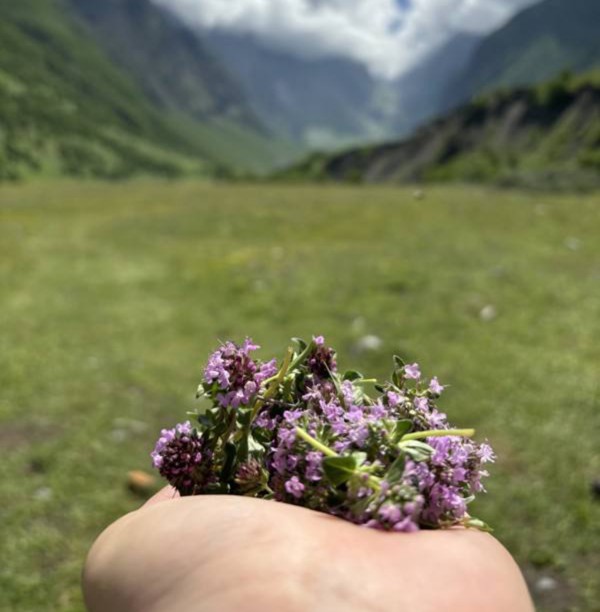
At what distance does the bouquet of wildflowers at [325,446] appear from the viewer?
8.00 feet

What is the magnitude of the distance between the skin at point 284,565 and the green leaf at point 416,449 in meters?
0.29

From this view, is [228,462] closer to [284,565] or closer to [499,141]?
[284,565]

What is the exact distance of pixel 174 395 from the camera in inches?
517

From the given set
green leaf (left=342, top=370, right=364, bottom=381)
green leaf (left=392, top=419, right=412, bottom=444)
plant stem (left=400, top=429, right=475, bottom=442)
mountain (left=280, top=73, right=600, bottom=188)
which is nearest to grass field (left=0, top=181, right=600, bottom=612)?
green leaf (left=342, top=370, right=364, bottom=381)

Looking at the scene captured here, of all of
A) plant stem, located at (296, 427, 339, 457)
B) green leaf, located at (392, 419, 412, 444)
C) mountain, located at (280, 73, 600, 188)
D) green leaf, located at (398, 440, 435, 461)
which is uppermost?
mountain, located at (280, 73, 600, 188)

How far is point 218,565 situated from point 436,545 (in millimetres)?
773

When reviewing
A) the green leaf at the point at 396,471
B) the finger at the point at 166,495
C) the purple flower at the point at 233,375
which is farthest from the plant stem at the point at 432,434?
the finger at the point at 166,495

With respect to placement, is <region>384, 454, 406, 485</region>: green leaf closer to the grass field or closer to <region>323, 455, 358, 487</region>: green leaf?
<region>323, 455, 358, 487</region>: green leaf

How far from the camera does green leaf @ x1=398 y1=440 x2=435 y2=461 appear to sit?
2.48 metres

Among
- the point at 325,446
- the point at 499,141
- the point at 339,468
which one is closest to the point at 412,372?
the point at 325,446

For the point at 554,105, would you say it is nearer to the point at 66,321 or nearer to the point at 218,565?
the point at 66,321

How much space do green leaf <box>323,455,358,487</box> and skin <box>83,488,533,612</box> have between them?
16cm

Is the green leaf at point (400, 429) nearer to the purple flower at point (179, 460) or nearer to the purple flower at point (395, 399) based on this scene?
the purple flower at point (395, 399)

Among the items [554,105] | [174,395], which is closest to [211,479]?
[174,395]
